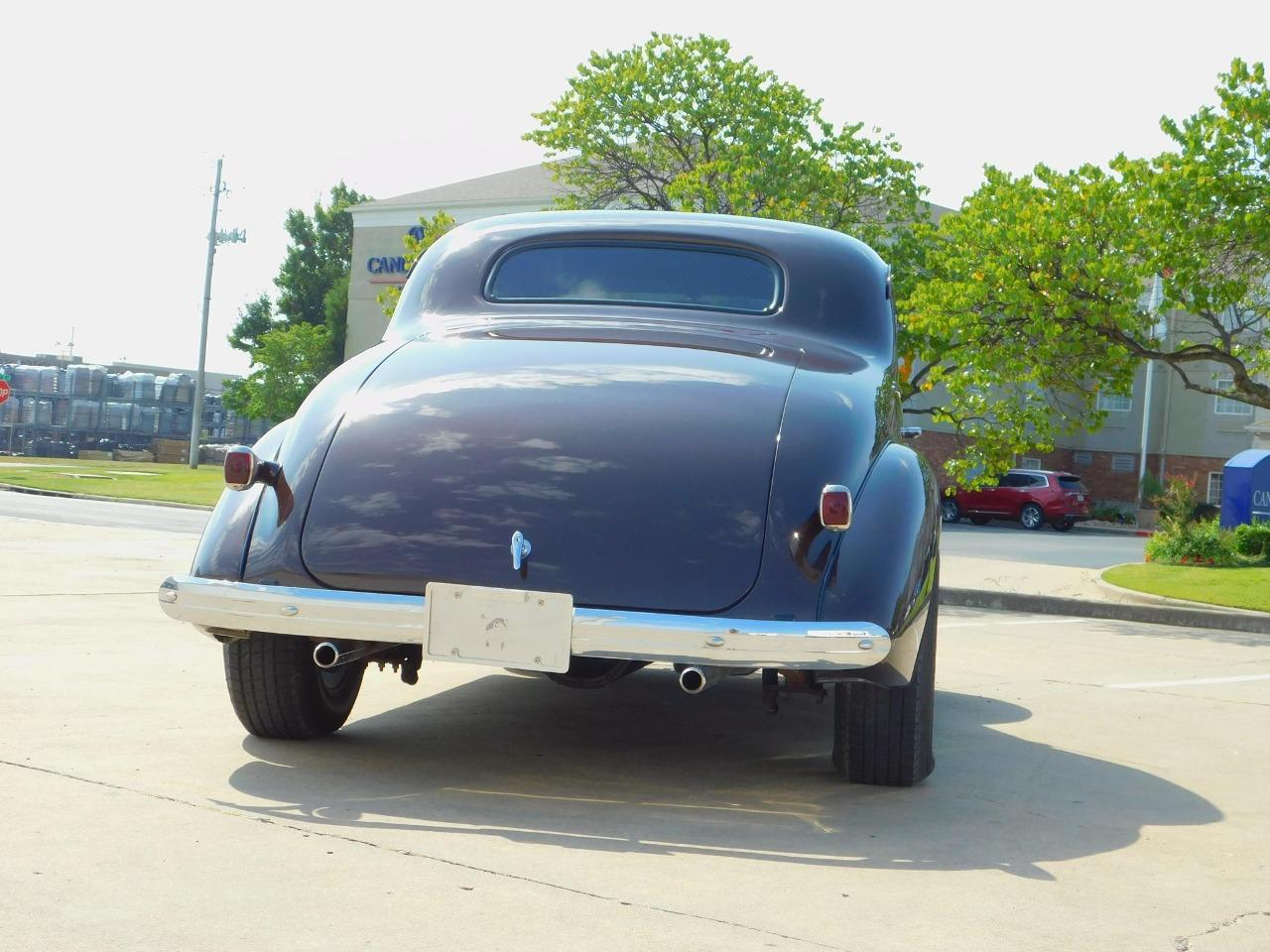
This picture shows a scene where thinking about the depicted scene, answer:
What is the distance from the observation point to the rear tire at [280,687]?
16.2ft

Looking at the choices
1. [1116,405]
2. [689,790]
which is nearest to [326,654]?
[689,790]

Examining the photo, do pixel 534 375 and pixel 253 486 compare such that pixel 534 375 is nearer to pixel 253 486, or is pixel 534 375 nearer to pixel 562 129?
pixel 253 486

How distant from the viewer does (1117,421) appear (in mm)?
50406

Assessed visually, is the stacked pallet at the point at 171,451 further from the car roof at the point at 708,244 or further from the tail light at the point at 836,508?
the tail light at the point at 836,508

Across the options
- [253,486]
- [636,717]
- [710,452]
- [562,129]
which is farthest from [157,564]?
[562,129]

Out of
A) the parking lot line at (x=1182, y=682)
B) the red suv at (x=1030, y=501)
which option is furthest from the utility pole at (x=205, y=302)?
the parking lot line at (x=1182, y=682)

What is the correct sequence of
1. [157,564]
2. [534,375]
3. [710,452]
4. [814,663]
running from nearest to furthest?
[814,663], [710,452], [534,375], [157,564]

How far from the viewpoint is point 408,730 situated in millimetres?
5625

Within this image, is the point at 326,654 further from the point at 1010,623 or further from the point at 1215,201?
the point at 1215,201

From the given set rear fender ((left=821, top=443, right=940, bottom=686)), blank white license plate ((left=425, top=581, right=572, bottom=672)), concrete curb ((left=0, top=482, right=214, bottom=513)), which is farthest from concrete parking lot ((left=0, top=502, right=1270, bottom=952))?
concrete curb ((left=0, top=482, right=214, bottom=513))

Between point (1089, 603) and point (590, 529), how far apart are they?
10.8 metres

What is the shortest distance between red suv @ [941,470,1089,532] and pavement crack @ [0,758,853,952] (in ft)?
111

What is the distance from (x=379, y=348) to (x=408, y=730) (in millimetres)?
→ 1442

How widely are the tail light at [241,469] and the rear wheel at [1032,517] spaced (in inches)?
1361
